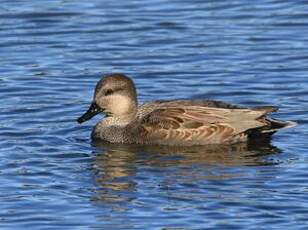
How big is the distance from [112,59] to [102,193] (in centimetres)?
637

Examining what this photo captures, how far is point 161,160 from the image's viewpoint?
16.2 metres

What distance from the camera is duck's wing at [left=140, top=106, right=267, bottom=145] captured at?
17062 mm

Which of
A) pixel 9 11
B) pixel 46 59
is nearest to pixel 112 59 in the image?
pixel 46 59

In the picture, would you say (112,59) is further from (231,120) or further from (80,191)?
(80,191)

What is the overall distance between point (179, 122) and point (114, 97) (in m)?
0.91

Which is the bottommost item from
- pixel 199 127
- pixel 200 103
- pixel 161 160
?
pixel 161 160

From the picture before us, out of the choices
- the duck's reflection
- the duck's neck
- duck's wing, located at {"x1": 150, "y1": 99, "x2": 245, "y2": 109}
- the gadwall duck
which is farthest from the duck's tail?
the duck's neck

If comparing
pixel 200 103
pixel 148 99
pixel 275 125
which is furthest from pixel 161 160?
pixel 148 99

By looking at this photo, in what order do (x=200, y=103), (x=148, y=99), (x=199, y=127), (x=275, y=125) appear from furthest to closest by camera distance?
1. (x=148, y=99)
2. (x=200, y=103)
3. (x=199, y=127)
4. (x=275, y=125)

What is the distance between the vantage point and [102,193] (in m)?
14.7

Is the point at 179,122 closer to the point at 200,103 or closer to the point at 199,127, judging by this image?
the point at 199,127

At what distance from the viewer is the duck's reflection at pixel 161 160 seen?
1510 cm

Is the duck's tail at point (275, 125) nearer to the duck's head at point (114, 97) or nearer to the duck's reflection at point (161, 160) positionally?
the duck's reflection at point (161, 160)

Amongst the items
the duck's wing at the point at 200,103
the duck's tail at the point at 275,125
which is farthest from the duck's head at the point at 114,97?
the duck's tail at the point at 275,125
